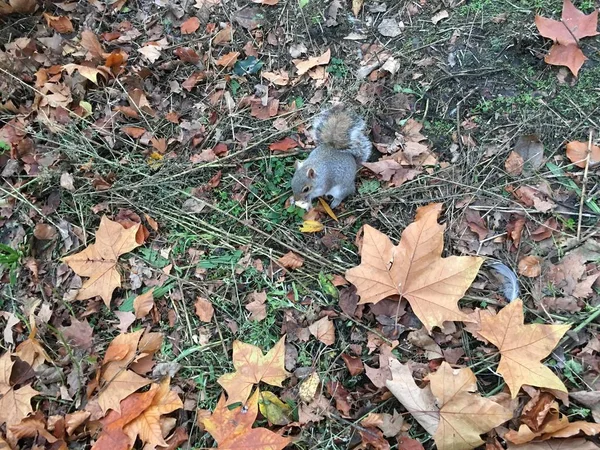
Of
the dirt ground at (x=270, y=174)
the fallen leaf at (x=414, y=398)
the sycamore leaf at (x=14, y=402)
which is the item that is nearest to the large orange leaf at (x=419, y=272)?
the dirt ground at (x=270, y=174)

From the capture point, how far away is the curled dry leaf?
2494 millimetres

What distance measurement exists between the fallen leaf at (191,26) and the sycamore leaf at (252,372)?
8.03ft

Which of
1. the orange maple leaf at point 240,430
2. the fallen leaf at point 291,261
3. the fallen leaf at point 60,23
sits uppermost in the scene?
the fallen leaf at point 60,23

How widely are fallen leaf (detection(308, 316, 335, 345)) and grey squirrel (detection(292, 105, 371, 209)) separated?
0.71 metres

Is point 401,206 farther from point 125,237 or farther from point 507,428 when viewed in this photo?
point 125,237

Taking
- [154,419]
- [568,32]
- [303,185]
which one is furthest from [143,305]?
[568,32]

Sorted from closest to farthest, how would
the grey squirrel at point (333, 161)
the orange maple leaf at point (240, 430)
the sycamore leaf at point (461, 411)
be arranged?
the sycamore leaf at point (461, 411), the orange maple leaf at point (240, 430), the grey squirrel at point (333, 161)

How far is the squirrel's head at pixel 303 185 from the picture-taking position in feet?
9.09

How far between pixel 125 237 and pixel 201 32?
172cm

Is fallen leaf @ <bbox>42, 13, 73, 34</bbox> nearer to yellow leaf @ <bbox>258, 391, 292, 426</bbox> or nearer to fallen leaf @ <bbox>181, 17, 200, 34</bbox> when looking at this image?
fallen leaf @ <bbox>181, 17, 200, 34</bbox>

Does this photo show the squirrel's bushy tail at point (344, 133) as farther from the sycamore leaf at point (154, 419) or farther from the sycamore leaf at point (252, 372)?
the sycamore leaf at point (154, 419)

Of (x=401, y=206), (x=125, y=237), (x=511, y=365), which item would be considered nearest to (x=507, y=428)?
(x=511, y=365)

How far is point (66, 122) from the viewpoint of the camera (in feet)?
11.1

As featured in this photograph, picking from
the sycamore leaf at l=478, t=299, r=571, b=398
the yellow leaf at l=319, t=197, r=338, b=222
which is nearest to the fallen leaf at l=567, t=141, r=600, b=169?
the sycamore leaf at l=478, t=299, r=571, b=398
